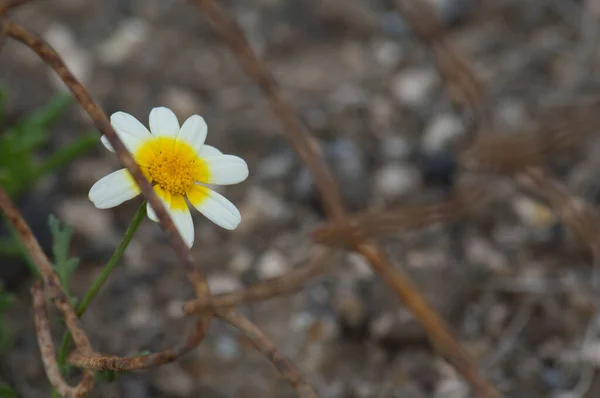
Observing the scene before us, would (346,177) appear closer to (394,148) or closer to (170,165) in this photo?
(394,148)

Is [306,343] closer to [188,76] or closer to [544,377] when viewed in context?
[544,377]

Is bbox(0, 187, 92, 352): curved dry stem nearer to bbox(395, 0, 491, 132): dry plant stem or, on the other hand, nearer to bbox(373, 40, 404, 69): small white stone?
bbox(395, 0, 491, 132): dry plant stem

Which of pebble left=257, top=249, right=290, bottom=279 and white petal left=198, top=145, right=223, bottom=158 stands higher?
pebble left=257, top=249, right=290, bottom=279

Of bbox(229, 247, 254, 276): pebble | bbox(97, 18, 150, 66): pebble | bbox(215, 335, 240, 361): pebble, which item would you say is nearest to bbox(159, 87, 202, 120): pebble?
bbox(97, 18, 150, 66): pebble

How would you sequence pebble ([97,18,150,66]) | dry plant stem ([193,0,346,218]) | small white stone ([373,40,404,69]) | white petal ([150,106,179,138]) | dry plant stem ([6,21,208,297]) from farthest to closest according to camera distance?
small white stone ([373,40,404,69]) → pebble ([97,18,150,66]) → dry plant stem ([193,0,346,218]) → white petal ([150,106,179,138]) → dry plant stem ([6,21,208,297])

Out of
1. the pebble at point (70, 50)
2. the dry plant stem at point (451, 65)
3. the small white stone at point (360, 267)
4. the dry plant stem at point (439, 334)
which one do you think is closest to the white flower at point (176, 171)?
the dry plant stem at point (439, 334)

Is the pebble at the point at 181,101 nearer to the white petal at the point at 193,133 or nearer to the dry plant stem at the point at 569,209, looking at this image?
the dry plant stem at the point at 569,209

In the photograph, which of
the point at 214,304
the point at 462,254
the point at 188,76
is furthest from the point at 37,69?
the point at 214,304
